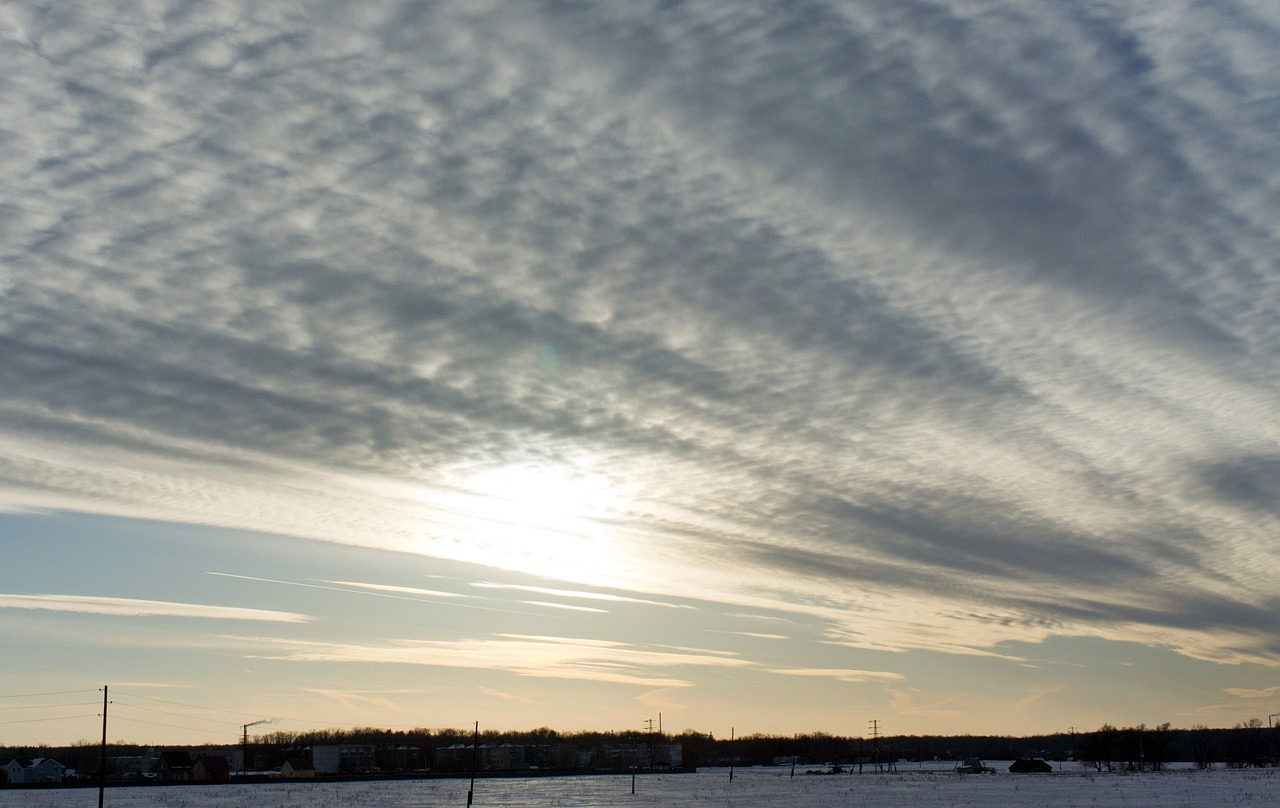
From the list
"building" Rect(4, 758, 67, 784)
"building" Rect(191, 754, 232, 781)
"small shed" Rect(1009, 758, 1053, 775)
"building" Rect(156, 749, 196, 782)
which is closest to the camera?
"building" Rect(4, 758, 67, 784)

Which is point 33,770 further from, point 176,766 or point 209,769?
point 209,769

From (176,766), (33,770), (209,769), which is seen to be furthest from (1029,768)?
(33,770)

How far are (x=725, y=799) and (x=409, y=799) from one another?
2968cm

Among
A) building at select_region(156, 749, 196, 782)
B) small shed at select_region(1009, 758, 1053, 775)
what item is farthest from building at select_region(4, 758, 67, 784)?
small shed at select_region(1009, 758, 1053, 775)

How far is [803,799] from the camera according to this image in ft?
293

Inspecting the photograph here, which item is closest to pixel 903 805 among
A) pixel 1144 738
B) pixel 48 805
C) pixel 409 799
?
pixel 409 799

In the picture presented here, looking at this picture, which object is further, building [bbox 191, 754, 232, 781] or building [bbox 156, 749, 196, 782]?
building [bbox 156, 749, 196, 782]

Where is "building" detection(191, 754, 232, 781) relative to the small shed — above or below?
above

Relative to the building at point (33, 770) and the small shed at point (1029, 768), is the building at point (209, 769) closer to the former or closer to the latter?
the building at point (33, 770)

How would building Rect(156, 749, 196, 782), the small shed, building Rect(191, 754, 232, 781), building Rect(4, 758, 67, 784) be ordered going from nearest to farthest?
building Rect(4, 758, 67, 784)
building Rect(191, 754, 232, 781)
the small shed
building Rect(156, 749, 196, 782)

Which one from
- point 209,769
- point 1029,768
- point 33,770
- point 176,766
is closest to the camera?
point 209,769

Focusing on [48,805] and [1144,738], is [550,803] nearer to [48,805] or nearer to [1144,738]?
[48,805]

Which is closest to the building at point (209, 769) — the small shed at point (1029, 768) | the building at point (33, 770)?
the building at point (33, 770)

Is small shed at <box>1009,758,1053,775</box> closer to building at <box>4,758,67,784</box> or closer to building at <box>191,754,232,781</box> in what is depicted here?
building at <box>191,754,232,781</box>
